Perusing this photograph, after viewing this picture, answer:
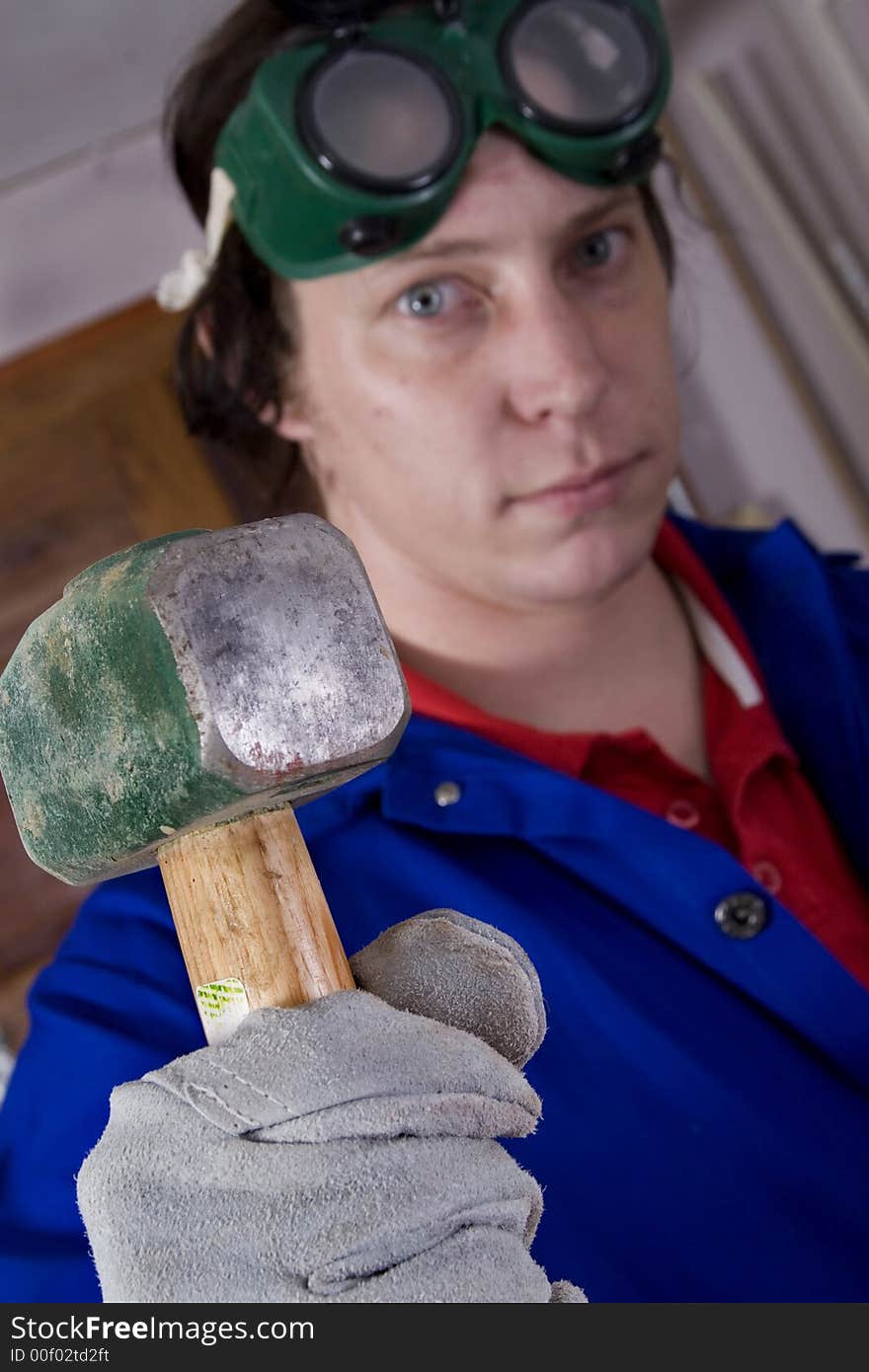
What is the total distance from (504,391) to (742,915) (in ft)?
1.58

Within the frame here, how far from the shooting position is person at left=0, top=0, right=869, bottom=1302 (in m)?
0.90

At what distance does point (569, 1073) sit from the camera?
91 cm

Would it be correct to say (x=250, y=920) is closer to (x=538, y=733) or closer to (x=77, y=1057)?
(x=77, y=1057)

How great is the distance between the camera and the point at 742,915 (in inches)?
37.8

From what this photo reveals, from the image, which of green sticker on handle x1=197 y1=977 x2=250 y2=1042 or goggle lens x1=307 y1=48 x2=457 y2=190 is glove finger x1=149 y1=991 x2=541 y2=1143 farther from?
goggle lens x1=307 y1=48 x2=457 y2=190

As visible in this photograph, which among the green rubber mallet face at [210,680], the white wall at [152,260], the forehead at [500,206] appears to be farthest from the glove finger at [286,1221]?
the white wall at [152,260]

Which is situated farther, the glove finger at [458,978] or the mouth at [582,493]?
the mouth at [582,493]

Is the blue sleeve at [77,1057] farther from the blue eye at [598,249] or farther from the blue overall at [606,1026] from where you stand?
the blue eye at [598,249]

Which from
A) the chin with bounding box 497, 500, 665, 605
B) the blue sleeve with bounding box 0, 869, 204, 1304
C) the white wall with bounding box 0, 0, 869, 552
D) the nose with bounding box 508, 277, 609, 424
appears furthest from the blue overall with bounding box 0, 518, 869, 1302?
the white wall with bounding box 0, 0, 869, 552

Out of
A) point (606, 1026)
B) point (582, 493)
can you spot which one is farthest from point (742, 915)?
point (582, 493)

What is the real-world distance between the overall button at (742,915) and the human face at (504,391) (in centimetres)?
30

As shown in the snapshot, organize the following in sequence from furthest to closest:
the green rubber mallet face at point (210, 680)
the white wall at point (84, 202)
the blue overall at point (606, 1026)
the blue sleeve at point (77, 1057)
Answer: the white wall at point (84, 202) → the blue overall at point (606, 1026) → the blue sleeve at point (77, 1057) → the green rubber mallet face at point (210, 680)

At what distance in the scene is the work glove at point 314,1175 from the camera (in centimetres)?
51

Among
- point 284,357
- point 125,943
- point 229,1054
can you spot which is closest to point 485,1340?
point 229,1054
